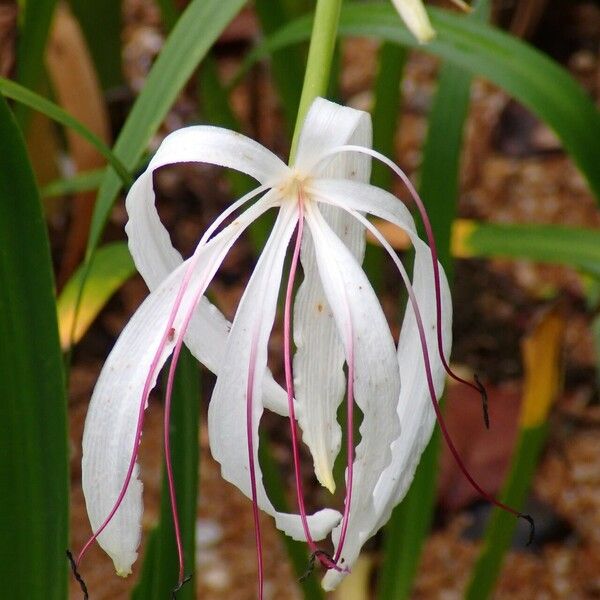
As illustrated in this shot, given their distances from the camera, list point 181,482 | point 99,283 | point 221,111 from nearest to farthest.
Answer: point 181,482
point 99,283
point 221,111

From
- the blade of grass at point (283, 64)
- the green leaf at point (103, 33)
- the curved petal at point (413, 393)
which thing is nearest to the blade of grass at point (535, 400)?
the blade of grass at point (283, 64)

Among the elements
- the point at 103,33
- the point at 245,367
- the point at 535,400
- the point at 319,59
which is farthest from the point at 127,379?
the point at 103,33

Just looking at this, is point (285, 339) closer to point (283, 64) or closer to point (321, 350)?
point (321, 350)

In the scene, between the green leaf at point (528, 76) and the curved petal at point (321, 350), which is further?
the green leaf at point (528, 76)

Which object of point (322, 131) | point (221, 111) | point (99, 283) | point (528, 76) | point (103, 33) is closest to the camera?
point (322, 131)

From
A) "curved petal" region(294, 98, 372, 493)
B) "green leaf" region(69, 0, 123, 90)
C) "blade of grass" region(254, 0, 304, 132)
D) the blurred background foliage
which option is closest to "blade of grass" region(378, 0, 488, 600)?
the blurred background foliage

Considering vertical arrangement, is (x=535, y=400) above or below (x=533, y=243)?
below

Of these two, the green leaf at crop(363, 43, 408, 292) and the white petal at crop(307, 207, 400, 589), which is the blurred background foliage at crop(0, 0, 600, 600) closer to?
the green leaf at crop(363, 43, 408, 292)

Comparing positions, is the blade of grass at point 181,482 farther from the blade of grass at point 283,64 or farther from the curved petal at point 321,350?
the blade of grass at point 283,64
